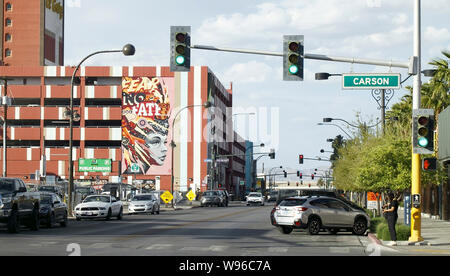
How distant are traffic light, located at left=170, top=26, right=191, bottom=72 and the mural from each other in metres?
87.7

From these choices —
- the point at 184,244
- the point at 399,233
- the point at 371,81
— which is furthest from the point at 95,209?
the point at 371,81

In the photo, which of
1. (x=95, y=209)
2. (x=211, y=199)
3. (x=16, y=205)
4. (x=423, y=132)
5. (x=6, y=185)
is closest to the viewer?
(x=423, y=132)

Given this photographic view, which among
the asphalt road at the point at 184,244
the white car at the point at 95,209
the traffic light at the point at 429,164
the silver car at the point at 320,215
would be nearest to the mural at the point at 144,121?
the white car at the point at 95,209

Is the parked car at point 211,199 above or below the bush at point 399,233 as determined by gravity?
below

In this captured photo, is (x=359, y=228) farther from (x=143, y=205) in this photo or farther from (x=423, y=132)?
(x=143, y=205)

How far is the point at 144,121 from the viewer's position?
110625mm

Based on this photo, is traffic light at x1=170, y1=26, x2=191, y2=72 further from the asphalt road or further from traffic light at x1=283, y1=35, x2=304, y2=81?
the asphalt road

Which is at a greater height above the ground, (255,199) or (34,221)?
(34,221)

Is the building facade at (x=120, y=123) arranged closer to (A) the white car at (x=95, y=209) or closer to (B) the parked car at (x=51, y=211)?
(A) the white car at (x=95, y=209)

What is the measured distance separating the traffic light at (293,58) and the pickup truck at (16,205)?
11.1m

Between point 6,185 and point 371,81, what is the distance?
13.8 meters

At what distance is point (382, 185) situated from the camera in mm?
34875

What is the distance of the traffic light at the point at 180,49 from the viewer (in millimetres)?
22969
